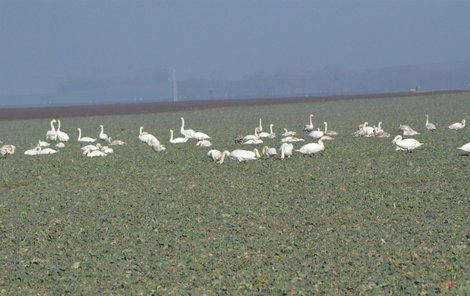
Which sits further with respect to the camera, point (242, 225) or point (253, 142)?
point (253, 142)

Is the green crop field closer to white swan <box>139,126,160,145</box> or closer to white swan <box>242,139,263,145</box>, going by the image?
white swan <box>139,126,160,145</box>

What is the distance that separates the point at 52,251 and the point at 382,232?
4431mm

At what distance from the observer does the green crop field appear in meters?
11.3

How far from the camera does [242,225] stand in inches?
575

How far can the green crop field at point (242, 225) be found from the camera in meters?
11.3

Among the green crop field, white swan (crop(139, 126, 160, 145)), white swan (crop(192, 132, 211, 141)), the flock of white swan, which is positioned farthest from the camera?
white swan (crop(192, 132, 211, 141))

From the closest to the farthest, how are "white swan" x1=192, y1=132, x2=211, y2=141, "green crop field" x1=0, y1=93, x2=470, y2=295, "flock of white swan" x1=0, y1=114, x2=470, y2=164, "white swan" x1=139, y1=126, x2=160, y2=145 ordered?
"green crop field" x1=0, y1=93, x2=470, y2=295 → "flock of white swan" x1=0, y1=114, x2=470, y2=164 → "white swan" x1=139, y1=126, x2=160, y2=145 → "white swan" x1=192, y1=132, x2=211, y2=141

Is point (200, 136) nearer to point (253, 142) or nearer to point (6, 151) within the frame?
point (253, 142)

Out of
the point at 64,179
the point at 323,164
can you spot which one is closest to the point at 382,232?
the point at 323,164

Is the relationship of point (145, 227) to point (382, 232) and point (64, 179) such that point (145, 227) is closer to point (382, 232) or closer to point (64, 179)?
point (382, 232)

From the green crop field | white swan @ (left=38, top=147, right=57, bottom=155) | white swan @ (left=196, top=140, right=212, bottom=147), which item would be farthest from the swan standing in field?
white swan @ (left=196, top=140, right=212, bottom=147)

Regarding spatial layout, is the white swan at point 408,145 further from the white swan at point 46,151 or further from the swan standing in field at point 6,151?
the swan standing in field at point 6,151

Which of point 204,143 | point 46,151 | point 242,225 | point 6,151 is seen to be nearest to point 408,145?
point 204,143

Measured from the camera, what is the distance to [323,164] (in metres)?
21.9
